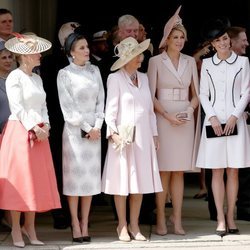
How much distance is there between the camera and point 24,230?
846cm

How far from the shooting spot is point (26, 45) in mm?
8203

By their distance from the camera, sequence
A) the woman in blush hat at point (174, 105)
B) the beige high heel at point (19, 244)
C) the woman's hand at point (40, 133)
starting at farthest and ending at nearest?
the woman in blush hat at point (174, 105), the beige high heel at point (19, 244), the woman's hand at point (40, 133)

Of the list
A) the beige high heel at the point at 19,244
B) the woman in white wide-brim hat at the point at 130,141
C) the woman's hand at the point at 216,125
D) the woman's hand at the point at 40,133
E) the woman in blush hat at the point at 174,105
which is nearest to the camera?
the woman's hand at the point at 40,133

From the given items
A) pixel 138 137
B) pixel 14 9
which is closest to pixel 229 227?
pixel 138 137

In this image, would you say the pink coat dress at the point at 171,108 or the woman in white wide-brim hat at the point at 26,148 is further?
the pink coat dress at the point at 171,108

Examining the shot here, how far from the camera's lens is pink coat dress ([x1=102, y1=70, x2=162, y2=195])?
8.28 meters

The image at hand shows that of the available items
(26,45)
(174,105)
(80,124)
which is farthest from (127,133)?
(26,45)

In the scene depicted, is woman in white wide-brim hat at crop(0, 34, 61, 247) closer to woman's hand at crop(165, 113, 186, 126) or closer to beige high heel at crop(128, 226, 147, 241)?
beige high heel at crop(128, 226, 147, 241)

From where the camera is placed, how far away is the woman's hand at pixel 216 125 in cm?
838

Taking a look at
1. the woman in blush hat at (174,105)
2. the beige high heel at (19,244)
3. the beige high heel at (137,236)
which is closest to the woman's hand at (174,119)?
the woman in blush hat at (174,105)

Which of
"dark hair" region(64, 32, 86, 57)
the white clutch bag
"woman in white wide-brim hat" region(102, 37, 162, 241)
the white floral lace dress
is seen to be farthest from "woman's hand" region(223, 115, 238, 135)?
"dark hair" region(64, 32, 86, 57)

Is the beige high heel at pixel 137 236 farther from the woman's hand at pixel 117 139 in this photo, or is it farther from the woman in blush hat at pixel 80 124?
the woman's hand at pixel 117 139

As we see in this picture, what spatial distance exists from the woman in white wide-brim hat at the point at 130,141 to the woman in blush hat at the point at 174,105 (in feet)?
0.61

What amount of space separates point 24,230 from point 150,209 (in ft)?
4.20
